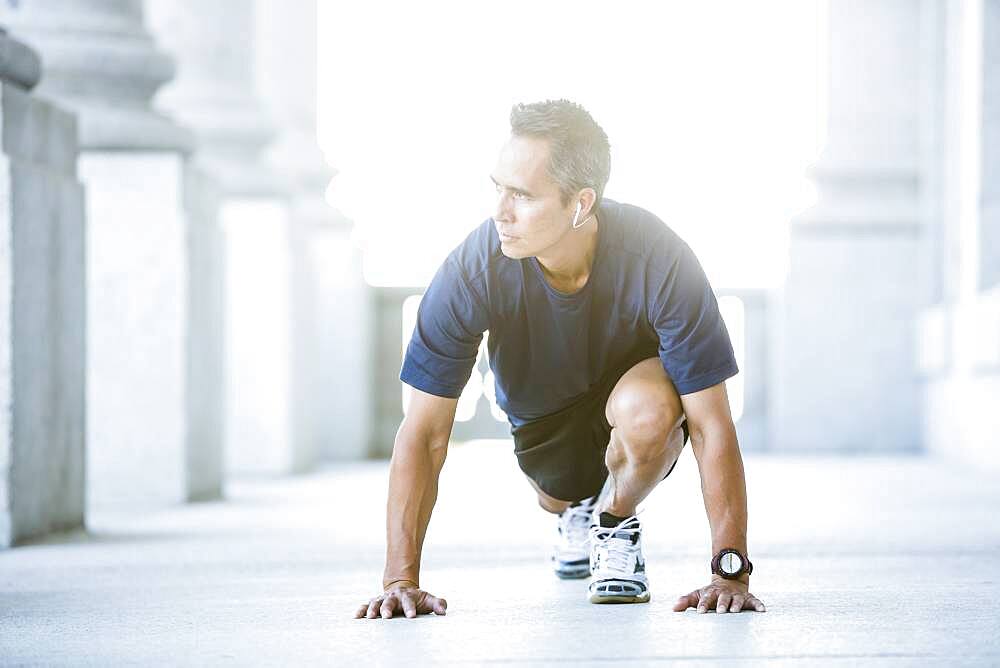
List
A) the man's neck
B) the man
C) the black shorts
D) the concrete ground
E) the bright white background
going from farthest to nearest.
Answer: the bright white background → the black shorts → the man's neck → the man → the concrete ground

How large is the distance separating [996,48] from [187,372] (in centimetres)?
698

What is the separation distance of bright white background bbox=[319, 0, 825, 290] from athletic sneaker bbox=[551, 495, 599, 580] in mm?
10992

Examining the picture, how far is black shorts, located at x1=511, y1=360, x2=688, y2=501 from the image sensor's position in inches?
208

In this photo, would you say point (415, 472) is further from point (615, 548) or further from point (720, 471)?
point (720, 471)

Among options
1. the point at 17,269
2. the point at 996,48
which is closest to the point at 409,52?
the point at 996,48

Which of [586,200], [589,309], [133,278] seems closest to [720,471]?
[589,309]

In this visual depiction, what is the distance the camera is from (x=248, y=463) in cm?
1252

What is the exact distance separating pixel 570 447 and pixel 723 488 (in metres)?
0.98

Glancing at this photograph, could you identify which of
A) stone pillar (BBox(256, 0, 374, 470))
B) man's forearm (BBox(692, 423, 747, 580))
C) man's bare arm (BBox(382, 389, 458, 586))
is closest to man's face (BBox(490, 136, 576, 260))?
man's bare arm (BBox(382, 389, 458, 586))

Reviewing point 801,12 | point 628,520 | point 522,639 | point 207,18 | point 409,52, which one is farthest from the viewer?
point 409,52

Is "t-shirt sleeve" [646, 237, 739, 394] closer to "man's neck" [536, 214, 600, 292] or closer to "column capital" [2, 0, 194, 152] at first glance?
"man's neck" [536, 214, 600, 292]

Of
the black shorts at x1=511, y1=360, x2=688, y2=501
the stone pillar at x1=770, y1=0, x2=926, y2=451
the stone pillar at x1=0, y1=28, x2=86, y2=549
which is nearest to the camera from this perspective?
the black shorts at x1=511, y1=360, x2=688, y2=501

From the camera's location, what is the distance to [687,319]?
453 cm

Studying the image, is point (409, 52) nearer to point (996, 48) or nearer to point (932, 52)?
point (932, 52)
